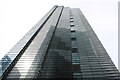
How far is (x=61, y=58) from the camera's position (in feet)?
231

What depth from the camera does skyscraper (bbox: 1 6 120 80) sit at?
204 ft

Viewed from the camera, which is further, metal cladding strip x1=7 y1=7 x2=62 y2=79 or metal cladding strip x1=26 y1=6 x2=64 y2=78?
metal cladding strip x1=7 y1=7 x2=62 y2=79

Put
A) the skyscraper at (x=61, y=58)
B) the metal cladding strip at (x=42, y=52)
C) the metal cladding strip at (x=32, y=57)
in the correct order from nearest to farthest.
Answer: the skyscraper at (x=61, y=58) → the metal cladding strip at (x=42, y=52) → the metal cladding strip at (x=32, y=57)

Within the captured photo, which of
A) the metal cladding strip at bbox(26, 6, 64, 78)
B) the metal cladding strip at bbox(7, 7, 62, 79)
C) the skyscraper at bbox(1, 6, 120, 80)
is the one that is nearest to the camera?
the skyscraper at bbox(1, 6, 120, 80)

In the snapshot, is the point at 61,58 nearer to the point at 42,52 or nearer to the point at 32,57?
the point at 42,52

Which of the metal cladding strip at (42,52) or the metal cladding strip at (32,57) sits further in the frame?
the metal cladding strip at (32,57)

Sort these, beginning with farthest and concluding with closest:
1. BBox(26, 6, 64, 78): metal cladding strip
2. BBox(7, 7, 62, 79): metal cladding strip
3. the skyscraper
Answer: BBox(7, 7, 62, 79): metal cladding strip
BBox(26, 6, 64, 78): metal cladding strip
the skyscraper

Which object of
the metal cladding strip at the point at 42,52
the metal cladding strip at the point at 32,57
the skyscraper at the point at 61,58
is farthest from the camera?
the metal cladding strip at the point at 32,57

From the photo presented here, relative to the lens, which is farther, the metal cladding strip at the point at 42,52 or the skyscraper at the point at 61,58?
the metal cladding strip at the point at 42,52

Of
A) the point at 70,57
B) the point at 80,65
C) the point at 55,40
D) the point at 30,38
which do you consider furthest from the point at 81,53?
the point at 30,38

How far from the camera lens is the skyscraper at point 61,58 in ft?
204

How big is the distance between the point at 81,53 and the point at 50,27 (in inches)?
1200

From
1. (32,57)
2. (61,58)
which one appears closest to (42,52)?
(32,57)

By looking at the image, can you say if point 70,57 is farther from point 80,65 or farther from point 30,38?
point 30,38
